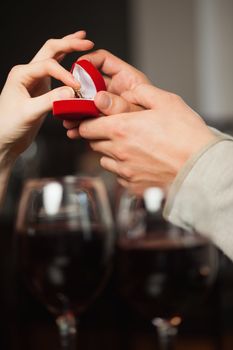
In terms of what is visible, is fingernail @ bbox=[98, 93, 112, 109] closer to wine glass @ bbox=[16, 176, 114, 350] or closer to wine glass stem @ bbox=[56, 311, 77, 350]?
wine glass @ bbox=[16, 176, 114, 350]

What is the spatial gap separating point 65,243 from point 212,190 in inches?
5.1

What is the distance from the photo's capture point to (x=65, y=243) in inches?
22.6

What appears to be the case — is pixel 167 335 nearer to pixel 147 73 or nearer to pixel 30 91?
pixel 30 91

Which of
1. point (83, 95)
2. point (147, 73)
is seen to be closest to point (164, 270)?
point (83, 95)

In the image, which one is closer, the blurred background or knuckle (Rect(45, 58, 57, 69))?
knuckle (Rect(45, 58, 57, 69))

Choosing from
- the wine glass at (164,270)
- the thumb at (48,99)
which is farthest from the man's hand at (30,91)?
the wine glass at (164,270)

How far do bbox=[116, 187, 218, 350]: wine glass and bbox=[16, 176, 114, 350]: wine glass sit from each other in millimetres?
21

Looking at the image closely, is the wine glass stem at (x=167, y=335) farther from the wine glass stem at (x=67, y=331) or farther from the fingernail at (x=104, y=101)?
the fingernail at (x=104, y=101)

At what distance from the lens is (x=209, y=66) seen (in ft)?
13.4

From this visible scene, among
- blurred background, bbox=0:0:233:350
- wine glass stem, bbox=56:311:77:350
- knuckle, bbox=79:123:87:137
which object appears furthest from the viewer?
blurred background, bbox=0:0:233:350

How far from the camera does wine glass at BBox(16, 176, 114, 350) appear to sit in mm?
567

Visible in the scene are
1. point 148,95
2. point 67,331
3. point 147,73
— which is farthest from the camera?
point 147,73

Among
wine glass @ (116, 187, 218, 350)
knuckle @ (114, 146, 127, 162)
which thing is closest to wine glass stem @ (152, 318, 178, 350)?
wine glass @ (116, 187, 218, 350)

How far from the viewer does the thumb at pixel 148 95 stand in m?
0.66
